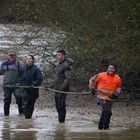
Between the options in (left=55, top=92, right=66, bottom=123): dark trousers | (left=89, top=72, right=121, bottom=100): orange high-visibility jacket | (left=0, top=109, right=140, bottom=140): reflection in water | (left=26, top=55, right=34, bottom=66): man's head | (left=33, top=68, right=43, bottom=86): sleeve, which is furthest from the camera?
(left=33, top=68, right=43, bottom=86): sleeve

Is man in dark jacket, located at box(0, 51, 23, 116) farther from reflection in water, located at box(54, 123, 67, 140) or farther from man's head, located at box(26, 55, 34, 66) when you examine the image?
reflection in water, located at box(54, 123, 67, 140)

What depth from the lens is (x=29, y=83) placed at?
16.6 m

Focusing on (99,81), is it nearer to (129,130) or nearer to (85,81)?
(129,130)

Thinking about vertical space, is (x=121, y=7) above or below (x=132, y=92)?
above

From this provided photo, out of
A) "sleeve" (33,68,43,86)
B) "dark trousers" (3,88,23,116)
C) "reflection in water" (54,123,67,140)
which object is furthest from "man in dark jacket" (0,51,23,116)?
"reflection in water" (54,123,67,140)

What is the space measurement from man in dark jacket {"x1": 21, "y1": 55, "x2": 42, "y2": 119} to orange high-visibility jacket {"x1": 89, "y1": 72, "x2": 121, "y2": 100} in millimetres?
2597

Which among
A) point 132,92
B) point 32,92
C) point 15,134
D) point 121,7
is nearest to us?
point 15,134

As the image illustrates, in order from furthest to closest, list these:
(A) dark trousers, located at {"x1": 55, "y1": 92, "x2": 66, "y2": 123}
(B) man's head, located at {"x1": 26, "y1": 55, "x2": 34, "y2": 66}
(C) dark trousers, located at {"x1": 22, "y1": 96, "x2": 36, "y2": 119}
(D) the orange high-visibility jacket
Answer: (C) dark trousers, located at {"x1": 22, "y1": 96, "x2": 36, "y2": 119} → (B) man's head, located at {"x1": 26, "y1": 55, "x2": 34, "y2": 66} → (A) dark trousers, located at {"x1": 55, "y1": 92, "x2": 66, "y2": 123} → (D) the orange high-visibility jacket

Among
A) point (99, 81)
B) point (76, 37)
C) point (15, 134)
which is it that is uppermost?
point (76, 37)

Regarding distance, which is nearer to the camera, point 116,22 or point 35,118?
point 35,118

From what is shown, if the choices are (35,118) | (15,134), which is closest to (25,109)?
(35,118)

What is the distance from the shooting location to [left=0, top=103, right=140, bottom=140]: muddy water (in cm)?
1325

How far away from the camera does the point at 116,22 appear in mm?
18219

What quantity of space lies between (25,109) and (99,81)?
10.5 feet
